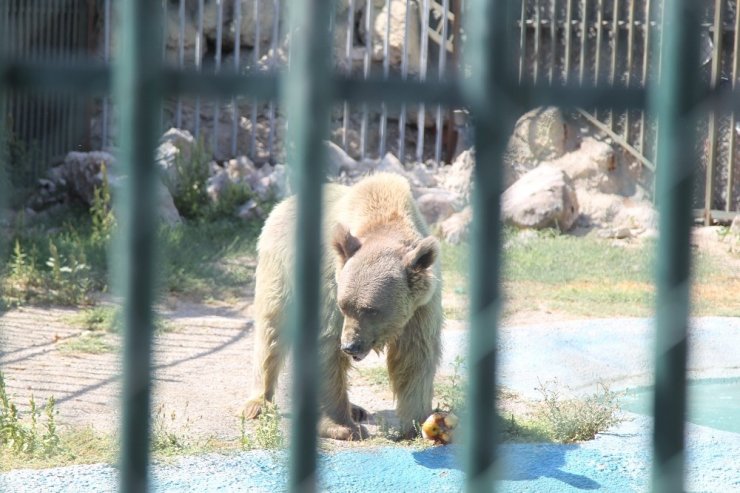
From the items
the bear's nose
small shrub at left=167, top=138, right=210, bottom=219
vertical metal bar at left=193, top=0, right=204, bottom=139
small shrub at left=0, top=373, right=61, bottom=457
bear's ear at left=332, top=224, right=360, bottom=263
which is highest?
vertical metal bar at left=193, top=0, right=204, bottom=139

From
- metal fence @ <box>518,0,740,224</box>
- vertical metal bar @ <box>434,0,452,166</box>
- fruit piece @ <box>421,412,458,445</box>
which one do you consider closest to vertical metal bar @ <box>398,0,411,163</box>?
vertical metal bar @ <box>434,0,452,166</box>

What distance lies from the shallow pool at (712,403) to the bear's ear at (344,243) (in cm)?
211

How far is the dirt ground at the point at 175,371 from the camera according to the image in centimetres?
639

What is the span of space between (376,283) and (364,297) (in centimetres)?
9

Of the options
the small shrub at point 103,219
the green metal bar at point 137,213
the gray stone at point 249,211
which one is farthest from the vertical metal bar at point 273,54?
the green metal bar at point 137,213

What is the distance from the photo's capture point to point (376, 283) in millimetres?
5641

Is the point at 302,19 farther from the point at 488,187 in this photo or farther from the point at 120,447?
the point at 120,447

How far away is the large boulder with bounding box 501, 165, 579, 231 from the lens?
40.2 ft

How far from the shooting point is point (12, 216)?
38.3 feet

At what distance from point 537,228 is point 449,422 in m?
6.79

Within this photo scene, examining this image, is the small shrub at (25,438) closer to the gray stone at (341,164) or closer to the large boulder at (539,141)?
the gray stone at (341,164)

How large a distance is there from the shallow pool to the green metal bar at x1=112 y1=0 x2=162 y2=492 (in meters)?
5.31

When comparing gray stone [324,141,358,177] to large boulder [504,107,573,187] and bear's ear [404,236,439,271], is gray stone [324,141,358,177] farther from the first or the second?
bear's ear [404,236,439,271]

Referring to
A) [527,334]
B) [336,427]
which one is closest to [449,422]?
[336,427]
